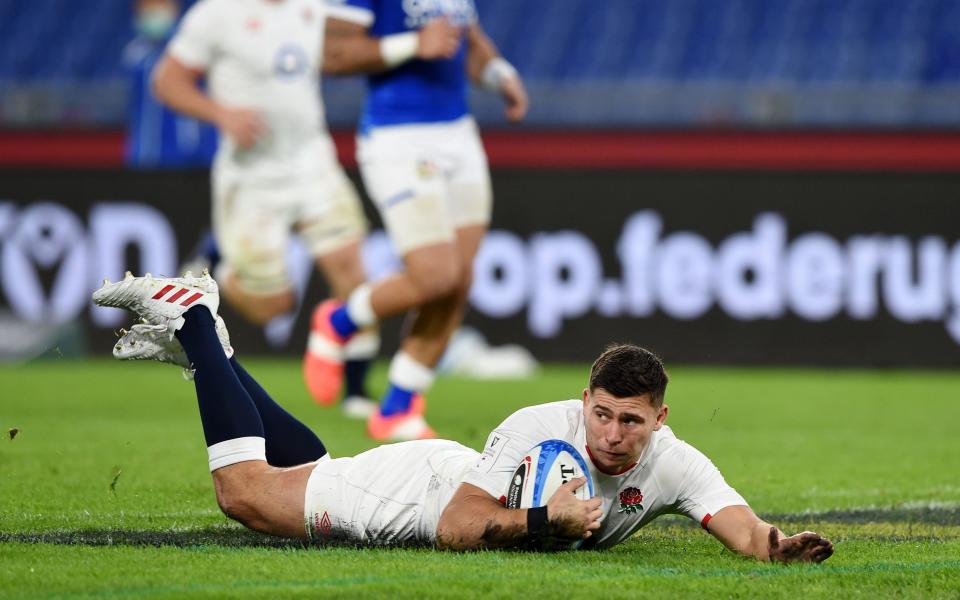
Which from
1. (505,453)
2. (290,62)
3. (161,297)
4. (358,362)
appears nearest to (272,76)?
(290,62)

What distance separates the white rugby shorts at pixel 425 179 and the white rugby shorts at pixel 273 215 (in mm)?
2273

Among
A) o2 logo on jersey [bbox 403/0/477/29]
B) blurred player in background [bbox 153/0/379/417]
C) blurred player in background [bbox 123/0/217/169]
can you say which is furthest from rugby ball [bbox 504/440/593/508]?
blurred player in background [bbox 123/0/217/169]

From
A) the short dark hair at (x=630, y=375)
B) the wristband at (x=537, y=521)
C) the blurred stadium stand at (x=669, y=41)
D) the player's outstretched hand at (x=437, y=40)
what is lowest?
the wristband at (x=537, y=521)

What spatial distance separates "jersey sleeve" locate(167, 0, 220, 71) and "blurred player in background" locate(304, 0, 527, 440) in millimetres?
2532

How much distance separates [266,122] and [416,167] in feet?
10.7

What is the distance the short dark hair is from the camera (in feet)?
13.8

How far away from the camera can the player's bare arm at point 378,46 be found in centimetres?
770

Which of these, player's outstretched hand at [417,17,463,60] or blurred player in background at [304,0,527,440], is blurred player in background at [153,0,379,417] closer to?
blurred player in background at [304,0,527,440]

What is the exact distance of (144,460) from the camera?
6859 millimetres

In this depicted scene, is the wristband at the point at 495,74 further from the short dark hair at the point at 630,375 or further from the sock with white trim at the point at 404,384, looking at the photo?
the short dark hair at the point at 630,375

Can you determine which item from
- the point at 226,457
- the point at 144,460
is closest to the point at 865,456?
the point at 144,460

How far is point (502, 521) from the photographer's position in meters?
4.18

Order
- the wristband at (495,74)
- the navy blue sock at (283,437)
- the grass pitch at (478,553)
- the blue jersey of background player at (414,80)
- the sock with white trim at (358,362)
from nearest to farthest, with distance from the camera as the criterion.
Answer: the grass pitch at (478,553), the navy blue sock at (283,437), the blue jersey of background player at (414,80), the wristband at (495,74), the sock with white trim at (358,362)

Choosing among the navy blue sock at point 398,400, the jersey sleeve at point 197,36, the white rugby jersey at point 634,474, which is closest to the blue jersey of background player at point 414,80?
the navy blue sock at point 398,400
